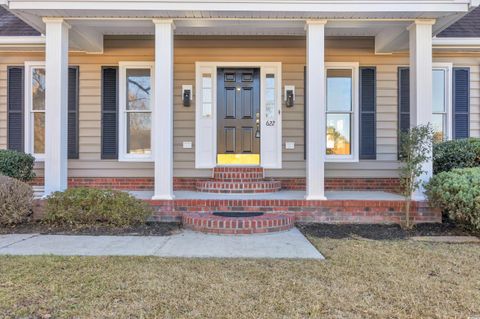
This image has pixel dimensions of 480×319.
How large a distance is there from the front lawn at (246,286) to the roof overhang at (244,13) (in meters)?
3.34

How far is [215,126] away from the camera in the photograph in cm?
691

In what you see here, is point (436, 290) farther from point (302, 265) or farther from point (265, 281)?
point (265, 281)

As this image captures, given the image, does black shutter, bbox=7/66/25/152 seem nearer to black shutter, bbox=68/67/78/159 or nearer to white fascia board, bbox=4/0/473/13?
black shutter, bbox=68/67/78/159

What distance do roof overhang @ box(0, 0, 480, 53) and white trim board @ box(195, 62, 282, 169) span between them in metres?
1.12

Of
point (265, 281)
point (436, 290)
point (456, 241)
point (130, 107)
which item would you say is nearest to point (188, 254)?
point (265, 281)

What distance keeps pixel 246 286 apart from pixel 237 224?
180 cm


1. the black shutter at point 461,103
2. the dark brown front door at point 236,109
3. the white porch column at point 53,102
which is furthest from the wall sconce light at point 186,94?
the black shutter at point 461,103

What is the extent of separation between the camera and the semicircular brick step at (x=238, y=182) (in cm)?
611

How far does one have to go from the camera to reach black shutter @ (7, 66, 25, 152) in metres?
→ 6.92

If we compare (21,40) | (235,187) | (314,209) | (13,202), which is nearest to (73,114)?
(21,40)

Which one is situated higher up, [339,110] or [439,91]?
[439,91]

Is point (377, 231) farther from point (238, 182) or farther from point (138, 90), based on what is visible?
point (138, 90)

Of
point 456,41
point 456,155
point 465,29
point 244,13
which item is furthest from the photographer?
point 465,29

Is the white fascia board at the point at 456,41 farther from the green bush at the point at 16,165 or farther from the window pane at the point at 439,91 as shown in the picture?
the green bush at the point at 16,165
